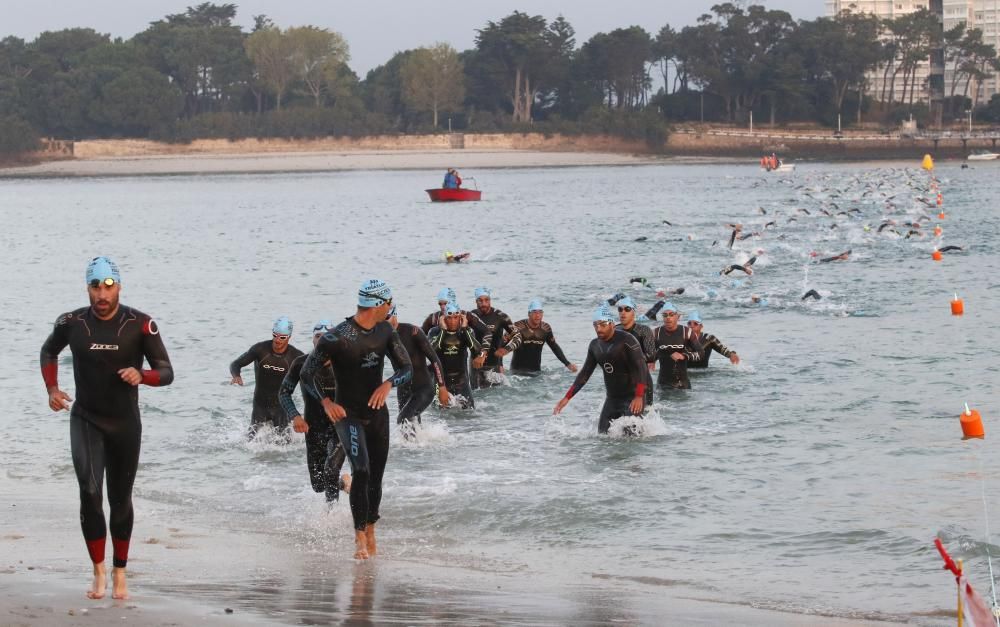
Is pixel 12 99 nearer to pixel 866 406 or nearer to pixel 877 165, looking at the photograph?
pixel 877 165

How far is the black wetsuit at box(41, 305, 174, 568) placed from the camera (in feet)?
26.8

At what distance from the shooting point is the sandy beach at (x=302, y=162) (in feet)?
440

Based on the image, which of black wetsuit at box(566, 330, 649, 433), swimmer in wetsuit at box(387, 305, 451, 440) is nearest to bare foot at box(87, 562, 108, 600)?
swimmer in wetsuit at box(387, 305, 451, 440)

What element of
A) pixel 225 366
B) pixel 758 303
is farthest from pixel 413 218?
pixel 225 366

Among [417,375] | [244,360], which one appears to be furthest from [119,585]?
[244,360]

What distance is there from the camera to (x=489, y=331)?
17.1 metres

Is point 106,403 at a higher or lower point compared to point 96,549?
higher

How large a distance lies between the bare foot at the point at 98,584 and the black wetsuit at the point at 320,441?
97.1 inches

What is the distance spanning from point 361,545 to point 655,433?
5.83 meters

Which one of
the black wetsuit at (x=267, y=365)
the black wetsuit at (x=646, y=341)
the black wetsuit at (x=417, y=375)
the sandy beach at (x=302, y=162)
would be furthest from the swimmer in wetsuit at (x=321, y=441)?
the sandy beach at (x=302, y=162)

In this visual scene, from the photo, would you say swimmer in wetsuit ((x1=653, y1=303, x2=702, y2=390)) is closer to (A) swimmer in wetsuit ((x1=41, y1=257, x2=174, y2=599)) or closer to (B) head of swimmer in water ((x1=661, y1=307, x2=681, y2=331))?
(B) head of swimmer in water ((x1=661, y1=307, x2=681, y2=331))

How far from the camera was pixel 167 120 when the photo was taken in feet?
456

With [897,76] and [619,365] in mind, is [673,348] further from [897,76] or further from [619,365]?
[897,76]

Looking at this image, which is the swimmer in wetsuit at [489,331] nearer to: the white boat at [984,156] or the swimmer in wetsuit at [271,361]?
the swimmer in wetsuit at [271,361]
